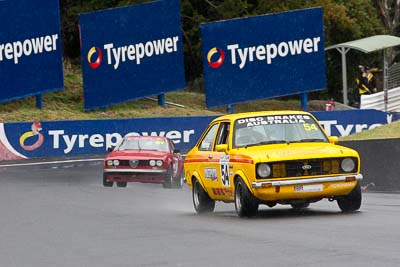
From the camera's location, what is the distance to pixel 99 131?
4047cm

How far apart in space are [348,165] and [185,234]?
2.84 metres

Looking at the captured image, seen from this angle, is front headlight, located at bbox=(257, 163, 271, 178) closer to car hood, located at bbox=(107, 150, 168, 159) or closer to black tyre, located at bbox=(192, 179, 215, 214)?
black tyre, located at bbox=(192, 179, 215, 214)

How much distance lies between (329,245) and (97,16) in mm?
34230

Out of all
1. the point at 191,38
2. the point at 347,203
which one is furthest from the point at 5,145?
the point at 347,203

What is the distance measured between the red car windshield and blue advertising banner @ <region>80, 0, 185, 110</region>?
54.3 ft

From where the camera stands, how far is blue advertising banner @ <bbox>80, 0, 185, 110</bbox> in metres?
45.1

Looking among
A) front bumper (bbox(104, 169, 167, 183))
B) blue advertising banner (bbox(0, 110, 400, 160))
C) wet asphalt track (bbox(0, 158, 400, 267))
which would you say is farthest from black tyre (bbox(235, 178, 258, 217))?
blue advertising banner (bbox(0, 110, 400, 160))

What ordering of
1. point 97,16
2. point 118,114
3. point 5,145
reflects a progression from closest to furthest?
point 5,145 < point 97,16 < point 118,114

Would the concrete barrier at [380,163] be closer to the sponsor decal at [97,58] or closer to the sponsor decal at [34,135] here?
the sponsor decal at [34,135]

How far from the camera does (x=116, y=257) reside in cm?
1115

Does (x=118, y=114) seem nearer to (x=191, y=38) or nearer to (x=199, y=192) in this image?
(x=191, y=38)

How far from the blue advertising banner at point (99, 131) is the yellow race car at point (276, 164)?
A: 2198cm

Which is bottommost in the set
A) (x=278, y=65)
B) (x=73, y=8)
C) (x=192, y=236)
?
(x=192, y=236)

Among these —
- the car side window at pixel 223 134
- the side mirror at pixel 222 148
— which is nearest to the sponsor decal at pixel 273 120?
the car side window at pixel 223 134
